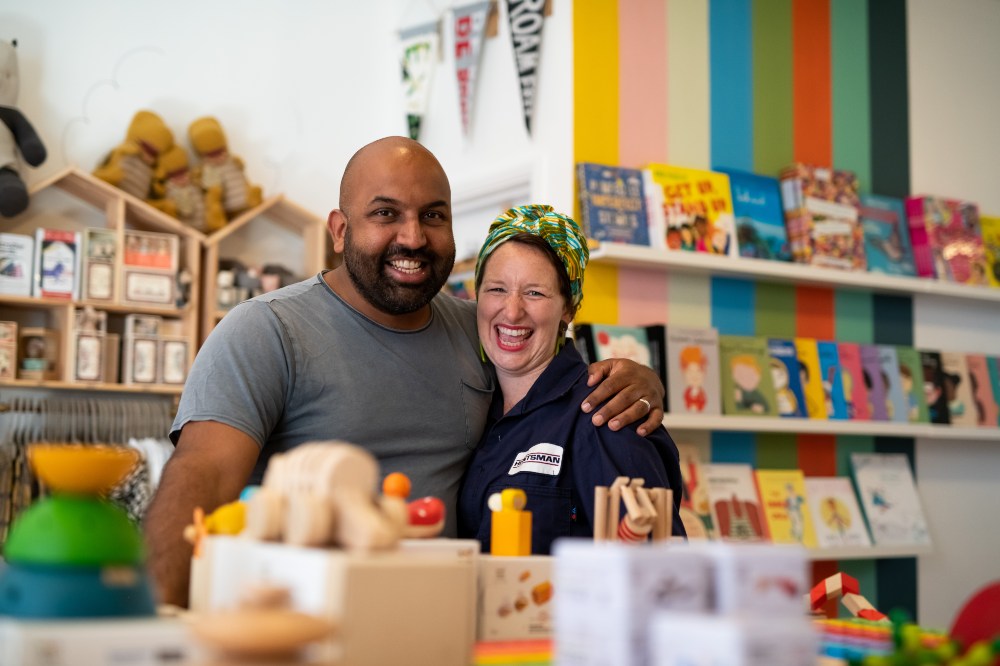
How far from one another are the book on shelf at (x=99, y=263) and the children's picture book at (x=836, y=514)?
2832 millimetres

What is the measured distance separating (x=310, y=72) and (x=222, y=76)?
410mm

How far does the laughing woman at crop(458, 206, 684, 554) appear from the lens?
206 centimetres

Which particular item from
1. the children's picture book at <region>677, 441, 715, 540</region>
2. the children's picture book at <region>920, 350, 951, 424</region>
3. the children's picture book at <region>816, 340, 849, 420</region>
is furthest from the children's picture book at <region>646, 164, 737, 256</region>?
the children's picture book at <region>920, 350, 951, 424</region>

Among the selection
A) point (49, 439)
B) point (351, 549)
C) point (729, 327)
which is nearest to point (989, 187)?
point (729, 327)

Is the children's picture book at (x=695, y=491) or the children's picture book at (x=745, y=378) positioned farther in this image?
the children's picture book at (x=745, y=378)

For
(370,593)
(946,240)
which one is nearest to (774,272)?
(946,240)

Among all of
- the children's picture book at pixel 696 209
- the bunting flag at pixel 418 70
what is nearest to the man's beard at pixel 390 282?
the children's picture book at pixel 696 209

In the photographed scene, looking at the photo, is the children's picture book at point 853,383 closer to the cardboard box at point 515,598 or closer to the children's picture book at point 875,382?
the children's picture book at point 875,382

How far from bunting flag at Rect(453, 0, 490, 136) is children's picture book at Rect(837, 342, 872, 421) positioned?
1.75 m

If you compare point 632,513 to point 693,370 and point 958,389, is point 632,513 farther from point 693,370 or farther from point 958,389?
point 958,389

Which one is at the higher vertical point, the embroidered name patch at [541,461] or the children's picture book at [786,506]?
the embroidered name patch at [541,461]

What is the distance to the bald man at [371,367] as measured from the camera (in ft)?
6.48

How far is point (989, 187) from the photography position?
4.68 meters

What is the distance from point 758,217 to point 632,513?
8.63 feet
